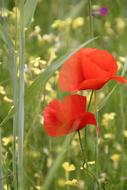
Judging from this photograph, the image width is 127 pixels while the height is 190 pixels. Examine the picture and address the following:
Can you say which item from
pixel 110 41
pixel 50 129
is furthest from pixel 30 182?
pixel 110 41

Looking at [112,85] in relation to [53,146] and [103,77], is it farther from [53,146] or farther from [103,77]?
[53,146]

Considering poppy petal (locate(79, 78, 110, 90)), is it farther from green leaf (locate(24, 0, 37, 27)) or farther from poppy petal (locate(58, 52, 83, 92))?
green leaf (locate(24, 0, 37, 27))

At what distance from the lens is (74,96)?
105 centimetres

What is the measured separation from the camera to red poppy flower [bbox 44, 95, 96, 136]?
101 centimetres

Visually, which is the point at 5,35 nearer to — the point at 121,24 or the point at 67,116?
the point at 67,116

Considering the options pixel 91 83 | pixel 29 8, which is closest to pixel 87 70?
pixel 91 83

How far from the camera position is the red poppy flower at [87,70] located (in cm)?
105

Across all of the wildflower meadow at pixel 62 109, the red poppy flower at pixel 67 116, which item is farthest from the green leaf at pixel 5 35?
the red poppy flower at pixel 67 116

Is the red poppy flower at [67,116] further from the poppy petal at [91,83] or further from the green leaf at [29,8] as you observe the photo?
the green leaf at [29,8]

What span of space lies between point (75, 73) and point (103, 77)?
2.0 inches

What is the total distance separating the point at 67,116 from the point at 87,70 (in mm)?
94

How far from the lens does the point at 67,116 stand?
100cm

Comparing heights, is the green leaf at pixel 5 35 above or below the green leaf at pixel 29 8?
below

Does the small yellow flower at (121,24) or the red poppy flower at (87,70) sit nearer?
the red poppy flower at (87,70)
